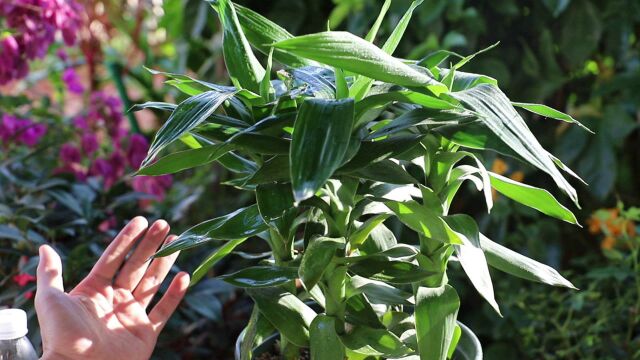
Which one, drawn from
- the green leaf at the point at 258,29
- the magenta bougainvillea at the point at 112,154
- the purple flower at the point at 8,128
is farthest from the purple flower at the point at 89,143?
the green leaf at the point at 258,29

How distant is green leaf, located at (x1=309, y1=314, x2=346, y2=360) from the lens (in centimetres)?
73

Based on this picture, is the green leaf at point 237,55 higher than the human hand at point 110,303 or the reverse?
higher

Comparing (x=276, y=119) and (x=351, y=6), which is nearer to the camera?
(x=276, y=119)

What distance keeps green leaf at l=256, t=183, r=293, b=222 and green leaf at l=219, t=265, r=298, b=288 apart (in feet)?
0.29

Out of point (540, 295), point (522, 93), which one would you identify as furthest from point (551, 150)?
point (540, 295)

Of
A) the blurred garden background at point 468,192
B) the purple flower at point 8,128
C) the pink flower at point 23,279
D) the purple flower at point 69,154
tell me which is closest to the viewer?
the pink flower at point 23,279

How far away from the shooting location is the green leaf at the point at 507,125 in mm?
589

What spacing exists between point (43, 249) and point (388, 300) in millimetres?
407

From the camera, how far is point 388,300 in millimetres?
782

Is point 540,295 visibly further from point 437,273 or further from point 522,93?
point 437,273

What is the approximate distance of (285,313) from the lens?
2.58ft

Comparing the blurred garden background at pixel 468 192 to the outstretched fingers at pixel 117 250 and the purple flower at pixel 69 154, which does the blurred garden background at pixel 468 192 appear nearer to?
the purple flower at pixel 69 154

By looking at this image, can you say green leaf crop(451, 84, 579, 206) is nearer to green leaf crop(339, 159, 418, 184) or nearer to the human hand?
green leaf crop(339, 159, 418, 184)

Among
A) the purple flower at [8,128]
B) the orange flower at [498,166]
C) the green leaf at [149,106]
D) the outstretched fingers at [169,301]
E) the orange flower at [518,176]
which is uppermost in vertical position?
the green leaf at [149,106]
